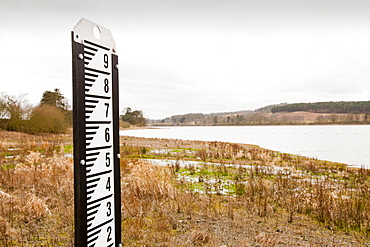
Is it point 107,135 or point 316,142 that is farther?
point 316,142

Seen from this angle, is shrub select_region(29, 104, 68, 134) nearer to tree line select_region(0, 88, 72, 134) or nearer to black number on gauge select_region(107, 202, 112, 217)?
tree line select_region(0, 88, 72, 134)

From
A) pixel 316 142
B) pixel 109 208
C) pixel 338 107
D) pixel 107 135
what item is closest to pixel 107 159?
pixel 107 135

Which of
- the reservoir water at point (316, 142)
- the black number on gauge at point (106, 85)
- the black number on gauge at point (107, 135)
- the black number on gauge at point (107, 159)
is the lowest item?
the reservoir water at point (316, 142)

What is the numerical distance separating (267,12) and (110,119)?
13.9 m

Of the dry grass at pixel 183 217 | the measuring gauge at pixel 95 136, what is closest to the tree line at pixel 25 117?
the dry grass at pixel 183 217

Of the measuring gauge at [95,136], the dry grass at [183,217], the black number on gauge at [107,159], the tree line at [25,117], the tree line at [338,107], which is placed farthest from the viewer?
the tree line at [338,107]

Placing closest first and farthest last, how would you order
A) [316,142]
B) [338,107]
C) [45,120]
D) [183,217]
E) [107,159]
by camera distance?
[107,159] → [183,217] → [45,120] → [316,142] → [338,107]

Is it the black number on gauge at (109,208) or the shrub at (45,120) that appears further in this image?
the shrub at (45,120)

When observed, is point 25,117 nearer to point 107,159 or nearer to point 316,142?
point 107,159

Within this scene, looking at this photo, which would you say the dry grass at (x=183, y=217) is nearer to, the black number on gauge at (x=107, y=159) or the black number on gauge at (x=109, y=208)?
the black number on gauge at (x=109, y=208)

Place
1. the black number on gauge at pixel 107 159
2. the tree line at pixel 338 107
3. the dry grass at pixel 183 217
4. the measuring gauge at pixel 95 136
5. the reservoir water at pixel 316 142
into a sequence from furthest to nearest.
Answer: the tree line at pixel 338 107, the reservoir water at pixel 316 142, the dry grass at pixel 183 217, the black number on gauge at pixel 107 159, the measuring gauge at pixel 95 136

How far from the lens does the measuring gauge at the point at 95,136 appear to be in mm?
1387

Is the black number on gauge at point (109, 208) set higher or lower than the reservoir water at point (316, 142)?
higher

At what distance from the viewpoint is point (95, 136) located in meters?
1.53
